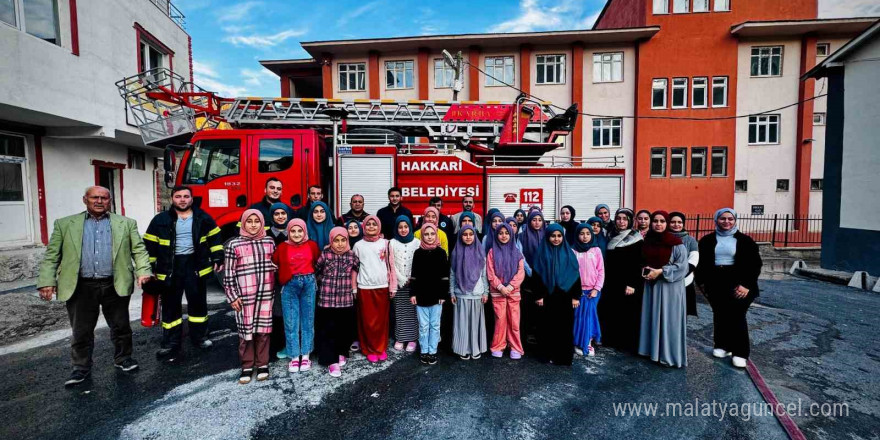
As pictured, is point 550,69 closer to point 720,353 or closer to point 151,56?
point 720,353

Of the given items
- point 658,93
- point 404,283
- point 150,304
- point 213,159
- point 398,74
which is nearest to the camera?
point 150,304

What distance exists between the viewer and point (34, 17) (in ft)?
23.8

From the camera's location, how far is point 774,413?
2922mm

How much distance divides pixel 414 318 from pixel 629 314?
2532 mm

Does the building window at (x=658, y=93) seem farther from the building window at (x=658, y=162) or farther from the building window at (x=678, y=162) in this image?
the building window at (x=678, y=162)

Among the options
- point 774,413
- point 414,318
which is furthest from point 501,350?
point 774,413

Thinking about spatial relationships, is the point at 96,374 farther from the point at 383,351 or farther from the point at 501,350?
the point at 501,350

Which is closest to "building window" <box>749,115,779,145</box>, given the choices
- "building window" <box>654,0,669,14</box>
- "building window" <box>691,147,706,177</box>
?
"building window" <box>691,147,706,177</box>

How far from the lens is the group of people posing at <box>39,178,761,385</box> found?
3.35m

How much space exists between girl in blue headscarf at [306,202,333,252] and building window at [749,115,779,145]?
18080 mm

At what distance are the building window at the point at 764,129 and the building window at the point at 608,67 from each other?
227 inches

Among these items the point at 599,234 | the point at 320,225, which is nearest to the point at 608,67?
the point at 599,234

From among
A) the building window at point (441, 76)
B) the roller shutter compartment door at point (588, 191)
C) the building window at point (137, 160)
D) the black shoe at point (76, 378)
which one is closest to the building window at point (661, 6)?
the building window at point (441, 76)

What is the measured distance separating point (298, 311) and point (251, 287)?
1.76 ft
